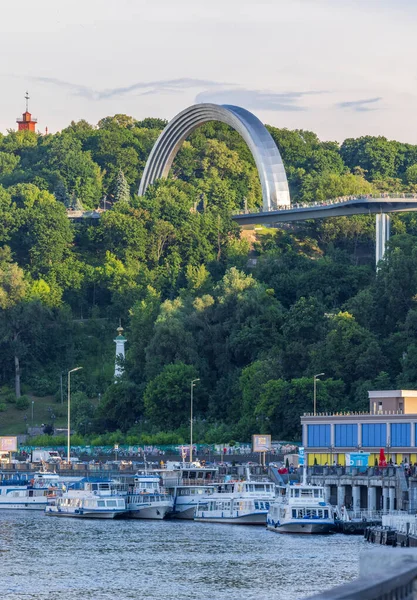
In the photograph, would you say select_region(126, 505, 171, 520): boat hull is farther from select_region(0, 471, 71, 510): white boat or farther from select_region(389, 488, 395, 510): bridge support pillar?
select_region(389, 488, 395, 510): bridge support pillar

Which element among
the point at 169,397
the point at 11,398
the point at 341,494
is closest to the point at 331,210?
the point at 169,397

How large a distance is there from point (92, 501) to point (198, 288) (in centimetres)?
4531

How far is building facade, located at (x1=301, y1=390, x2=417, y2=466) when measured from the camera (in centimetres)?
8119

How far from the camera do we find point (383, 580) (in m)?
13.9

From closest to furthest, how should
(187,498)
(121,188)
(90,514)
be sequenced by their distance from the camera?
(90,514)
(187,498)
(121,188)

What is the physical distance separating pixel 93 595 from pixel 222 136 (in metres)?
118

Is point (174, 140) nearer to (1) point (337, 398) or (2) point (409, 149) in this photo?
(2) point (409, 149)

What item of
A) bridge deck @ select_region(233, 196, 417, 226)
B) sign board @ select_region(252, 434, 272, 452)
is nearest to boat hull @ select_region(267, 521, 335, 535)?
sign board @ select_region(252, 434, 272, 452)

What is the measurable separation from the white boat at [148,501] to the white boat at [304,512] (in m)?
12.6

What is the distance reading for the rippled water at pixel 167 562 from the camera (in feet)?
142

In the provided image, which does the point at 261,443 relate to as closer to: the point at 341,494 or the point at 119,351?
the point at 341,494

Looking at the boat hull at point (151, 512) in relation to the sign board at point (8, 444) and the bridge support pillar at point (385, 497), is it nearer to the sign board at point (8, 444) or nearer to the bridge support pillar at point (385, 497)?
the bridge support pillar at point (385, 497)

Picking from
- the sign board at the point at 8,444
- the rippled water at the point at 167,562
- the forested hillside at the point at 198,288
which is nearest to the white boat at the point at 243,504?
the rippled water at the point at 167,562

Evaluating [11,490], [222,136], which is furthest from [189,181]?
[11,490]
